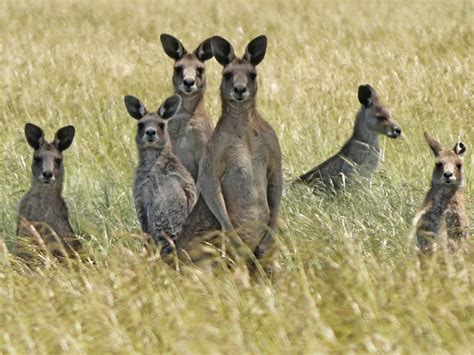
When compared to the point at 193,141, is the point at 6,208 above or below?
below

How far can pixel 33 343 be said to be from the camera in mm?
4711

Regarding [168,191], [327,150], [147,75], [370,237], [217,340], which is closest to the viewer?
[217,340]

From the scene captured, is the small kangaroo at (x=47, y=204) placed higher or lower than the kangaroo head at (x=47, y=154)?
lower

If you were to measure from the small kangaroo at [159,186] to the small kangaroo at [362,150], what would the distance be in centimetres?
128

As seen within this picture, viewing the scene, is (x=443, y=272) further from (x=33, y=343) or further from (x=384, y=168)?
(x=384, y=168)

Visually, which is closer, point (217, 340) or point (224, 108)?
point (217, 340)

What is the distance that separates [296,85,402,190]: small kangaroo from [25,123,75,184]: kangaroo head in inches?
64.2

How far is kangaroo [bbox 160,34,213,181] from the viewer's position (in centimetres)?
808

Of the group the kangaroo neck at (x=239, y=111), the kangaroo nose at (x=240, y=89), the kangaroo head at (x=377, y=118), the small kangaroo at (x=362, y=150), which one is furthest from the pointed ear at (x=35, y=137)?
the kangaroo head at (x=377, y=118)

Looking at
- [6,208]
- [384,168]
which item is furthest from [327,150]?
[6,208]

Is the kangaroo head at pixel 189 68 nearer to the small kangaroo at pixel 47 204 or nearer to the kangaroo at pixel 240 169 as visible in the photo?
the small kangaroo at pixel 47 204

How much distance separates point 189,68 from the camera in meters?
8.18

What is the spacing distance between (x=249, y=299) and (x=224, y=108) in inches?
65.9

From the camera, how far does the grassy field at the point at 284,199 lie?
4766 mm
